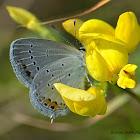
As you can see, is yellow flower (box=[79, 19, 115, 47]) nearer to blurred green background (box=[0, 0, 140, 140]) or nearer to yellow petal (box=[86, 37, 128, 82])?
yellow petal (box=[86, 37, 128, 82])

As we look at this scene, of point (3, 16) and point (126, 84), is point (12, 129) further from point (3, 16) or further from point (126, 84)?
point (126, 84)

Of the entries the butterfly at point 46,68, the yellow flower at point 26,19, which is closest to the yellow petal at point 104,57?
the butterfly at point 46,68

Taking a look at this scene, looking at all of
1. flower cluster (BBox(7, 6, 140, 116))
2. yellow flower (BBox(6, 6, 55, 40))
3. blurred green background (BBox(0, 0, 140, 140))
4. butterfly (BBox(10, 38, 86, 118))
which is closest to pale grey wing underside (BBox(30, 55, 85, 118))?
butterfly (BBox(10, 38, 86, 118))

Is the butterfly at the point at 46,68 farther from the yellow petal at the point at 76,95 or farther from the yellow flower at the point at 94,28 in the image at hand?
the yellow petal at the point at 76,95

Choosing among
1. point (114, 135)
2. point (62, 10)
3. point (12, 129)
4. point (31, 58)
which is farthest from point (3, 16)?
point (114, 135)

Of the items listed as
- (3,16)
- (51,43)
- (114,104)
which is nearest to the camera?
(51,43)

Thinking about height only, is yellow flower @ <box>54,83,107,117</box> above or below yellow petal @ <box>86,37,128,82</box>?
below

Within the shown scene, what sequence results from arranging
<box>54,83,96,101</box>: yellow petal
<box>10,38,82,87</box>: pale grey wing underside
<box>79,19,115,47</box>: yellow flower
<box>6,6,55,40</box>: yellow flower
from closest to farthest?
<box>54,83,96,101</box>: yellow petal
<box>79,19,115,47</box>: yellow flower
<box>10,38,82,87</box>: pale grey wing underside
<box>6,6,55,40</box>: yellow flower
